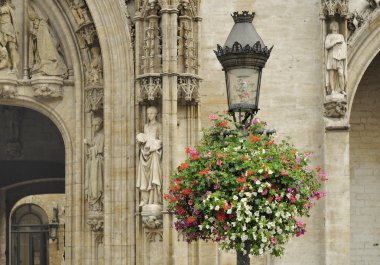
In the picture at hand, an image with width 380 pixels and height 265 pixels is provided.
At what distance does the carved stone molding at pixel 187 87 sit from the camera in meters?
21.1

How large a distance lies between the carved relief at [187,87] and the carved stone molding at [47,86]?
2587 mm

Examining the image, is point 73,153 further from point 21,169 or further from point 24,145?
point 21,169

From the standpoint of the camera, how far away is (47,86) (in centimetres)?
2248

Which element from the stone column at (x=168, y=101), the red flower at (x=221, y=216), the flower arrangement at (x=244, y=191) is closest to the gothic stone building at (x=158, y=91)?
the stone column at (x=168, y=101)

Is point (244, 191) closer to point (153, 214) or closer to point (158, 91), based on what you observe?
point (153, 214)

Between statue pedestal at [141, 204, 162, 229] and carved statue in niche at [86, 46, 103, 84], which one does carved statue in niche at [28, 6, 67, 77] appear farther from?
statue pedestal at [141, 204, 162, 229]

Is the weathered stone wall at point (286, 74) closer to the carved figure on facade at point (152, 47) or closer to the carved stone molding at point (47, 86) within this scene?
the carved figure on facade at point (152, 47)

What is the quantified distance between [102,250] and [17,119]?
536 centimetres

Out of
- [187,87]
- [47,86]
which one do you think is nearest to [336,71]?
[187,87]

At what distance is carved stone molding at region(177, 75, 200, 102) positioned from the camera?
69.1 feet

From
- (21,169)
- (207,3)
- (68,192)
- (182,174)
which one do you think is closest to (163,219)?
(68,192)

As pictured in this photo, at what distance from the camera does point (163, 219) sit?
20.8 m

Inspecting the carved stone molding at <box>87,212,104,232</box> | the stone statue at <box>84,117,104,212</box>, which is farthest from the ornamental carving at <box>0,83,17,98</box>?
the carved stone molding at <box>87,212,104,232</box>

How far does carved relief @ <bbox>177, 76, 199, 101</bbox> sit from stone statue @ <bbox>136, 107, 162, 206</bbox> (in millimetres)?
535
